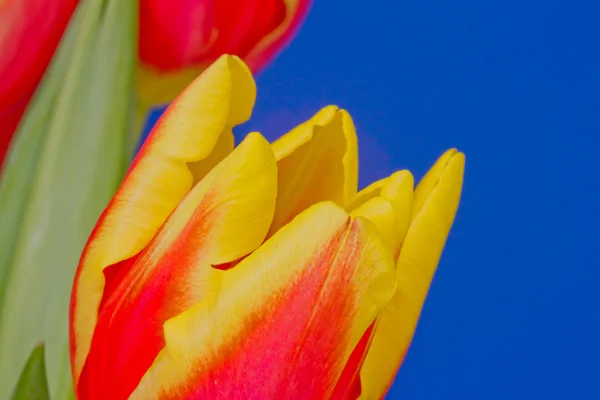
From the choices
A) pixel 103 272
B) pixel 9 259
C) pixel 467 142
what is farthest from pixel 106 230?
pixel 467 142

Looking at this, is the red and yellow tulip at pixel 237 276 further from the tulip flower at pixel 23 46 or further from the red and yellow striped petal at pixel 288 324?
the tulip flower at pixel 23 46

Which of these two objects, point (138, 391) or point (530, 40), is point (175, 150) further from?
point (530, 40)

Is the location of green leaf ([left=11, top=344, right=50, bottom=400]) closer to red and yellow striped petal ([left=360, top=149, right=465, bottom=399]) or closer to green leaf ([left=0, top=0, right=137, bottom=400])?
green leaf ([left=0, top=0, right=137, bottom=400])

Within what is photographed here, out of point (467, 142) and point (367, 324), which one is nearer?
point (367, 324)

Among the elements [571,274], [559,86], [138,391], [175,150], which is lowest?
[138,391]

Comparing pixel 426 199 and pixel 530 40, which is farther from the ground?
pixel 530 40

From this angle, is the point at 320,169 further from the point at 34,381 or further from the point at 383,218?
the point at 34,381

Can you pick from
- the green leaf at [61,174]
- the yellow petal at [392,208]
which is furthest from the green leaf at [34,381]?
the yellow petal at [392,208]

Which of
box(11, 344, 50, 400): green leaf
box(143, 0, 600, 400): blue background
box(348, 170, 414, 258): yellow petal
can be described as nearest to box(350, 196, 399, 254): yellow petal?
box(348, 170, 414, 258): yellow petal
